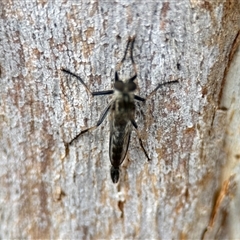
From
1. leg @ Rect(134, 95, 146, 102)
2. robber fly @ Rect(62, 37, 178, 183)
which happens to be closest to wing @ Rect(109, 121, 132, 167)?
robber fly @ Rect(62, 37, 178, 183)

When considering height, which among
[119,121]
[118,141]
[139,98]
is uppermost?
[139,98]

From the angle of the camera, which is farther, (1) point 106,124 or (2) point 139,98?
(1) point 106,124

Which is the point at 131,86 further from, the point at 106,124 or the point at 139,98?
the point at 106,124

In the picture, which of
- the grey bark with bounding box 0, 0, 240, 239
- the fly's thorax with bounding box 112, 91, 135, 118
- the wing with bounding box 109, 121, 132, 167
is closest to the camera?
the grey bark with bounding box 0, 0, 240, 239

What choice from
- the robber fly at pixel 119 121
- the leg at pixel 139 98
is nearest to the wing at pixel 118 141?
the robber fly at pixel 119 121

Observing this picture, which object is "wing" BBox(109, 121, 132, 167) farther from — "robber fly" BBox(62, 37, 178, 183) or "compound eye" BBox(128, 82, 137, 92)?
"compound eye" BBox(128, 82, 137, 92)

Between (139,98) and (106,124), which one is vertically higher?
(139,98)

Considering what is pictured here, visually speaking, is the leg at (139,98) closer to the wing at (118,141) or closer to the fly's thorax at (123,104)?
the fly's thorax at (123,104)

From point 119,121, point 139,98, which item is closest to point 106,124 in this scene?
point 119,121

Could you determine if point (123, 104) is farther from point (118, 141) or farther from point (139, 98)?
point (118, 141)
